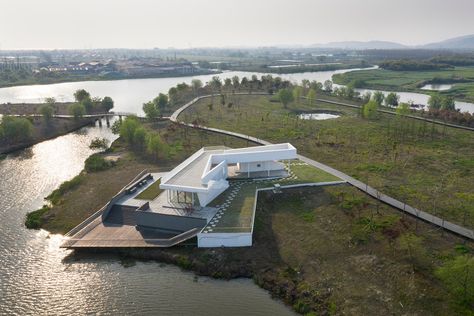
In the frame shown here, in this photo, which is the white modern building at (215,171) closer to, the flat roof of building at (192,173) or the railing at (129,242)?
the flat roof of building at (192,173)

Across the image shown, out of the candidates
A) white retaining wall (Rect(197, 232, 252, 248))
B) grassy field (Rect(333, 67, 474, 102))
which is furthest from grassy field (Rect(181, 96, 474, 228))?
grassy field (Rect(333, 67, 474, 102))

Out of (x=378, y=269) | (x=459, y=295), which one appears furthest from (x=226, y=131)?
(x=459, y=295)

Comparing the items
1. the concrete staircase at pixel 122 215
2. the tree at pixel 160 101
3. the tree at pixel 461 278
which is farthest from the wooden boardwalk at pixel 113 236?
the tree at pixel 160 101

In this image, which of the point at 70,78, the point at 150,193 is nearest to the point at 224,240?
the point at 150,193

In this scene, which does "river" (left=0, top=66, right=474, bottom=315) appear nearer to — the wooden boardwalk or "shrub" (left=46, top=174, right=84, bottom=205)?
the wooden boardwalk

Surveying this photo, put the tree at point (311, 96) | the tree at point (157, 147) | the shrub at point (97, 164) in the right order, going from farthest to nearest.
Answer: the tree at point (311, 96), the tree at point (157, 147), the shrub at point (97, 164)

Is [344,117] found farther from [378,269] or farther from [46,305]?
[46,305]
